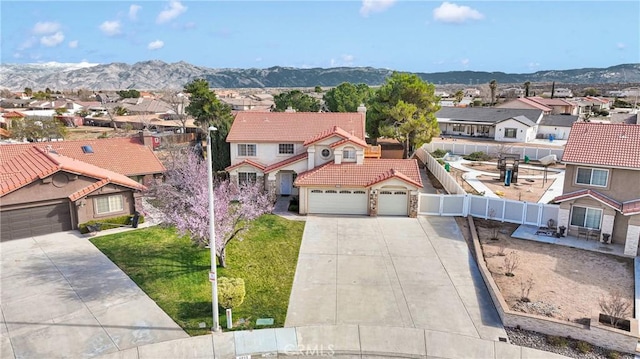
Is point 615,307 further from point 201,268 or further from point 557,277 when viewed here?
point 201,268

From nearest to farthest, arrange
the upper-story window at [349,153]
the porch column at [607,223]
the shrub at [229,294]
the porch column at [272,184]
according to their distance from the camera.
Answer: the shrub at [229,294] → the porch column at [607,223] → the upper-story window at [349,153] → the porch column at [272,184]

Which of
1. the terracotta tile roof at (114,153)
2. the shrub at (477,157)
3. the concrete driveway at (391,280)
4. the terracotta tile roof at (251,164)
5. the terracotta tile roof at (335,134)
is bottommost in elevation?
the concrete driveway at (391,280)

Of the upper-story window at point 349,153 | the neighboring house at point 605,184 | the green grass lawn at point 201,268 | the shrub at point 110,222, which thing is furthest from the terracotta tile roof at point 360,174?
the shrub at point 110,222

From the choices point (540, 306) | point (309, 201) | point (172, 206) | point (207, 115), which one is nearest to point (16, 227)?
point (172, 206)

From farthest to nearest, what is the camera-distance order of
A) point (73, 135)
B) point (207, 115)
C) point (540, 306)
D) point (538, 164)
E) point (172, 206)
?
point (73, 135) < point (207, 115) < point (538, 164) < point (172, 206) < point (540, 306)

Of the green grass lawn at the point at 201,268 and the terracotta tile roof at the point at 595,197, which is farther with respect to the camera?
the terracotta tile roof at the point at 595,197

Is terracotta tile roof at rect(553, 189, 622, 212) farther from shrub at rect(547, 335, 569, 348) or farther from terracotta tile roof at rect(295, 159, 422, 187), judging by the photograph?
shrub at rect(547, 335, 569, 348)

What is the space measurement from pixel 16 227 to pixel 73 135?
49.7m

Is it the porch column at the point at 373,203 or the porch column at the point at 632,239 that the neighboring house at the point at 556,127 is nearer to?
the porch column at the point at 632,239

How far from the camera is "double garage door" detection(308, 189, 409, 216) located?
2911 cm

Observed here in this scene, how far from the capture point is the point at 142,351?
14367 mm

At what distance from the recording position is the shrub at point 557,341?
15.2 metres

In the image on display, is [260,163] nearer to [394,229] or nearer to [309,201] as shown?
[309,201]

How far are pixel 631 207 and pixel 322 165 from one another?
1840 cm
